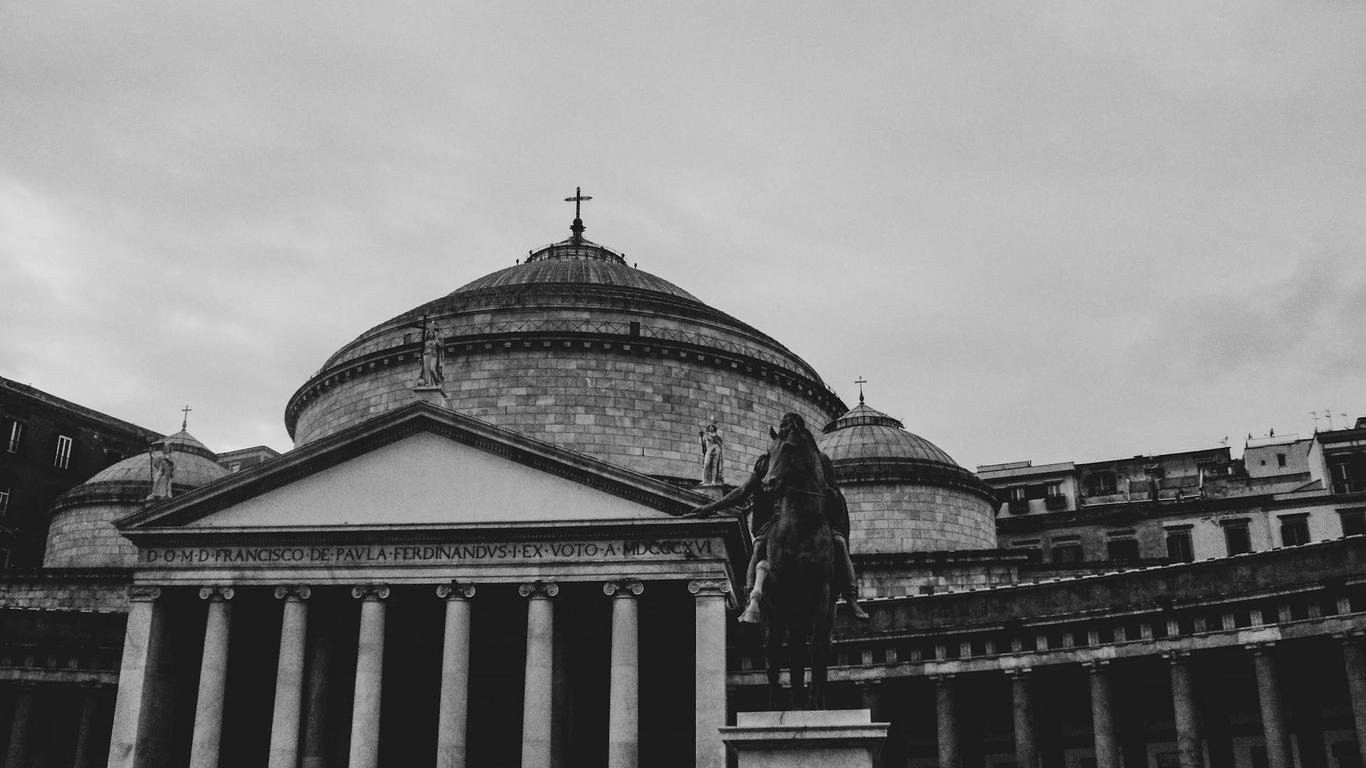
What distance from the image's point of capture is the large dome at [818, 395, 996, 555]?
45.7 m

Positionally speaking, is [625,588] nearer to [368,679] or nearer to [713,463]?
[713,463]

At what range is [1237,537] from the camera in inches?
2259

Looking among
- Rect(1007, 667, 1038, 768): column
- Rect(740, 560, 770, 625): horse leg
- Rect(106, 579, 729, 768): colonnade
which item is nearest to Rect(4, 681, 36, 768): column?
Rect(106, 579, 729, 768): colonnade

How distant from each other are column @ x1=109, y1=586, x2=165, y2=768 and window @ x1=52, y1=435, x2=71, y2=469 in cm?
3790

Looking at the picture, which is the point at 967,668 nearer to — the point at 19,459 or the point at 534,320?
the point at 534,320

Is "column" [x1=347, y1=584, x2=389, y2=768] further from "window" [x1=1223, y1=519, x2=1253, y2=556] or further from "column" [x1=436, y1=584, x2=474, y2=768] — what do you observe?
"window" [x1=1223, y1=519, x2=1253, y2=556]

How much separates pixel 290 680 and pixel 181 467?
2548cm

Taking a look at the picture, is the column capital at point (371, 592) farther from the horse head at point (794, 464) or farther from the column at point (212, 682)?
the horse head at point (794, 464)

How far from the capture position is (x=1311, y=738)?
110ft

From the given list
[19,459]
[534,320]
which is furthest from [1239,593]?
[19,459]

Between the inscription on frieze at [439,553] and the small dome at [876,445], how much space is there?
44.1ft

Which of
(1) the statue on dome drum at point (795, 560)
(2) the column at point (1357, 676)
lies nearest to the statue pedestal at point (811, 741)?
(1) the statue on dome drum at point (795, 560)

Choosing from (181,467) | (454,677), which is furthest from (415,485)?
(181,467)

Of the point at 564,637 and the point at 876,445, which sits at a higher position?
the point at 876,445
